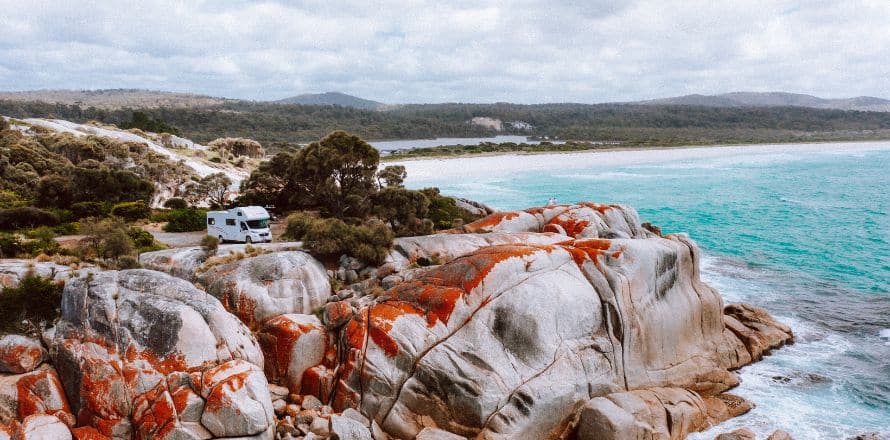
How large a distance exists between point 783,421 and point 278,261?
18155 millimetres

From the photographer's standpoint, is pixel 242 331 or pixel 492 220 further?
pixel 492 220

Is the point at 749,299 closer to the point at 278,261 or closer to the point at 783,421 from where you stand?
the point at 783,421

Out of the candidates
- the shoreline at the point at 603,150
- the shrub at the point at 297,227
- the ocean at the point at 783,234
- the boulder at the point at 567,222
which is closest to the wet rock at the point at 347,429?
the ocean at the point at 783,234

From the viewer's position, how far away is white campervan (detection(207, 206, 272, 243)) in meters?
27.4

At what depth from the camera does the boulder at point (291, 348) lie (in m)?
17.0

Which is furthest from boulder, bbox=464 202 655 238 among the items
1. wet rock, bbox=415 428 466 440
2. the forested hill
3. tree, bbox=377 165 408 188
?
the forested hill

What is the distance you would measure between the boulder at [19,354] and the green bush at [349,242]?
9.78 meters

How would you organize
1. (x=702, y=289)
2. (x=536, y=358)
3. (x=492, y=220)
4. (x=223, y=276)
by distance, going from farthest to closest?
(x=492, y=220) < (x=702, y=289) < (x=223, y=276) < (x=536, y=358)

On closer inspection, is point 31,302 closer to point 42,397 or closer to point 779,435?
point 42,397

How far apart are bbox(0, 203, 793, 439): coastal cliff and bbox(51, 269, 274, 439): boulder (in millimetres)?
41

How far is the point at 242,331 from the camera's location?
16.7 meters

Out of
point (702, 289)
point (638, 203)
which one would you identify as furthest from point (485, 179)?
point (702, 289)

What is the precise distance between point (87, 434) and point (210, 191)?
30.2 m

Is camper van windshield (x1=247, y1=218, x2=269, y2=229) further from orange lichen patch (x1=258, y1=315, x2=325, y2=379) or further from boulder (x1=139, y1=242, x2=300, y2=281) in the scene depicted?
orange lichen patch (x1=258, y1=315, x2=325, y2=379)
